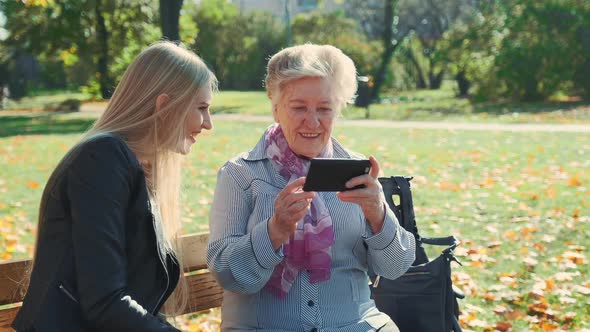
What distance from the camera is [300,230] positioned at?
119 inches

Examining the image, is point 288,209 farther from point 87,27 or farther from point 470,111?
point 87,27

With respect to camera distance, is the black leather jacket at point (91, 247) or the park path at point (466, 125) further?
the park path at point (466, 125)

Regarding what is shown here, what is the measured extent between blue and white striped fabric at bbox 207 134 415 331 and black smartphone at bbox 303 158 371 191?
0.82 ft

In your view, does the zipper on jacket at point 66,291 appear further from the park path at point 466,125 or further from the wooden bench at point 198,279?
the park path at point 466,125

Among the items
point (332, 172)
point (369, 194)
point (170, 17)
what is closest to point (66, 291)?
point (332, 172)

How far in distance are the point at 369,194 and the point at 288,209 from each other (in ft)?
0.99

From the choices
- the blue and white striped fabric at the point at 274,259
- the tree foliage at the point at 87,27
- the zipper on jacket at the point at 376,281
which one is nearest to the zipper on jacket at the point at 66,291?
the blue and white striped fabric at the point at 274,259

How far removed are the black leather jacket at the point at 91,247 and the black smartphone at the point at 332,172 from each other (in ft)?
1.85

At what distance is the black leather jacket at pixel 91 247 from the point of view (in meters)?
2.37

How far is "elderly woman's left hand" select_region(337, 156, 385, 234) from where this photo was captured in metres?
2.83

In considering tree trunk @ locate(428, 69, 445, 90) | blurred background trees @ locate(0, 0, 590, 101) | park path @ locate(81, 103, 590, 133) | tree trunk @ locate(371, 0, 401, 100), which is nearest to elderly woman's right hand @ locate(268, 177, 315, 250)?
blurred background trees @ locate(0, 0, 590, 101)

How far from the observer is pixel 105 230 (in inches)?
93.8

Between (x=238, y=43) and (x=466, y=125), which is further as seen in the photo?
(x=238, y=43)

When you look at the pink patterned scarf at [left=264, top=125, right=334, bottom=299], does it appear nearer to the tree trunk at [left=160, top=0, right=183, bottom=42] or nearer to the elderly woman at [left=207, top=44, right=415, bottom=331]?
the elderly woman at [left=207, top=44, right=415, bottom=331]
